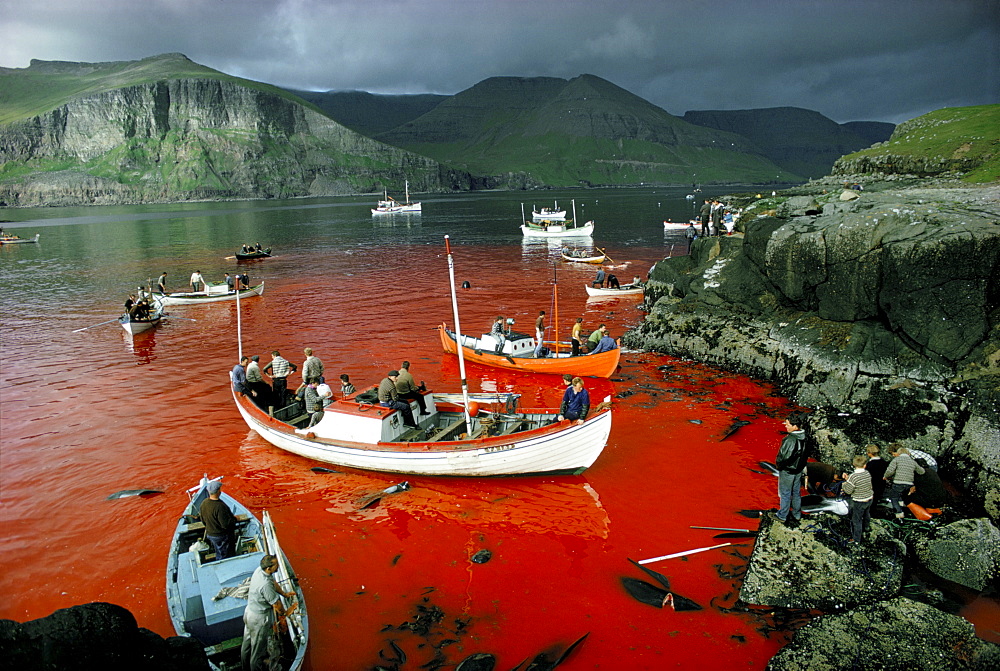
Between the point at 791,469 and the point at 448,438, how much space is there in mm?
9504

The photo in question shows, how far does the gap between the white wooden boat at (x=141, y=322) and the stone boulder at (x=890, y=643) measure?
37.4 metres

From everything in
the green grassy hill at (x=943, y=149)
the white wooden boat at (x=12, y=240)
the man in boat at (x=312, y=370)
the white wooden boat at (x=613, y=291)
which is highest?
the green grassy hill at (x=943, y=149)

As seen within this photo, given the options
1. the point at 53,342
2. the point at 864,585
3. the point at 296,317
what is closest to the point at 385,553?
the point at 864,585

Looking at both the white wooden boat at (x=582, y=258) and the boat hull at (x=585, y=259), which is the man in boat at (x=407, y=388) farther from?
the white wooden boat at (x=582, y=258)

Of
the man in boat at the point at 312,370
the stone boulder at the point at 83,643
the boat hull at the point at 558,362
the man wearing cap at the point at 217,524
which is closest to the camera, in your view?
the stone boulder at the point at 83,643

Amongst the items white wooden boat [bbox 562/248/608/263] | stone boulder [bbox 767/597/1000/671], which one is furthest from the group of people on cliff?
white wooden boat [bbox 562/248/608/263]

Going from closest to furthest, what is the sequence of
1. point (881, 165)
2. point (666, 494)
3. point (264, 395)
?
point (666, 494) < point (264, 395) < point (881, 165)

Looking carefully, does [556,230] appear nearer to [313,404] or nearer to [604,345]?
[604,345]

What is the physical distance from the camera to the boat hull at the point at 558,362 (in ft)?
79.6

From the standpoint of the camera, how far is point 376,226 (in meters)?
111

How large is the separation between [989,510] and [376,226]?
352 ft

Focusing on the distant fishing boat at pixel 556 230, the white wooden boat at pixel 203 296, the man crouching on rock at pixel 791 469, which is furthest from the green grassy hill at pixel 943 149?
Result: the white wooden boat at pixel 203 296

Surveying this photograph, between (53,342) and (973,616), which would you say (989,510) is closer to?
(973,616)

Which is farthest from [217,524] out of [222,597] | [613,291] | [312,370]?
[613,291]
